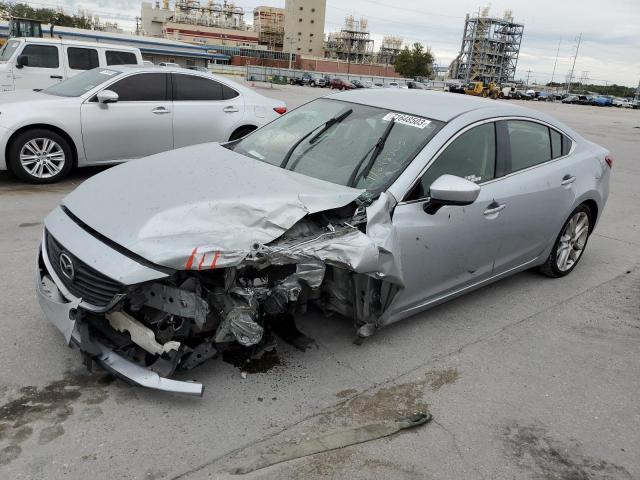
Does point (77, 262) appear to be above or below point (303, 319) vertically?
above

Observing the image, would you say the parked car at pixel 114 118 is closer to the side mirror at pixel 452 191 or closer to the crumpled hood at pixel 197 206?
the crumpled hood at pixel 197 206

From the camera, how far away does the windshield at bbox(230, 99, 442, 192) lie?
3.56 metres

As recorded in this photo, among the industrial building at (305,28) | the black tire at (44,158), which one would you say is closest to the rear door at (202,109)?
the black tire at (44,158)

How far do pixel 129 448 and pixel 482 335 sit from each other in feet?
8.36

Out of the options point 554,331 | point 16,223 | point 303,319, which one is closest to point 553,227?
point 554,331

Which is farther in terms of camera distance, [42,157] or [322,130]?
[42,157]

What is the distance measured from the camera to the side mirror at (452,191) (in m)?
3.22

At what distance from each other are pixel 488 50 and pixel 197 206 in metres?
146

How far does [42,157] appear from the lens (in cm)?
714

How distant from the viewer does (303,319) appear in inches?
154

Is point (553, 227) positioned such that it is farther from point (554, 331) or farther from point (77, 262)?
point (77, 262)

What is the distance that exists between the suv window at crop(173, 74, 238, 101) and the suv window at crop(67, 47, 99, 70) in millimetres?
4574

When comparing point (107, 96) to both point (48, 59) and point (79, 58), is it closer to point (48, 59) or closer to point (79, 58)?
point (79, 58)

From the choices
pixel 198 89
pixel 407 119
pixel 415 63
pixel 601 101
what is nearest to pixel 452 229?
pixel 407 119
